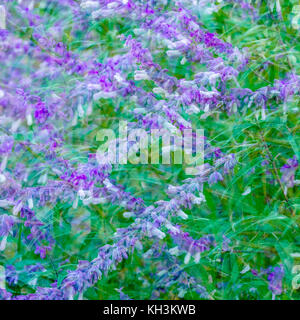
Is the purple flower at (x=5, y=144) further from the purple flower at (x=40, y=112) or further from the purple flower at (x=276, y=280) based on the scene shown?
the purple flower at (x=276, y=280)

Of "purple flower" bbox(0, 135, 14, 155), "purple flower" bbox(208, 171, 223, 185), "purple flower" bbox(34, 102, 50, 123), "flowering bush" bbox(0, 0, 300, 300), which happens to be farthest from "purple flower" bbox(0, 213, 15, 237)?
"purple flower" bbox(208, 171, 223, 185)

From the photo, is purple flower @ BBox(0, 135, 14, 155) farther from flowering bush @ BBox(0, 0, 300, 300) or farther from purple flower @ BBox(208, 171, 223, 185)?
purple flower @ BBox(208, 171, 223, 185)

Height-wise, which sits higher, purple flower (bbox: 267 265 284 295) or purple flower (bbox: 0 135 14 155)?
purple flower (bbox: 0 135 14 155)

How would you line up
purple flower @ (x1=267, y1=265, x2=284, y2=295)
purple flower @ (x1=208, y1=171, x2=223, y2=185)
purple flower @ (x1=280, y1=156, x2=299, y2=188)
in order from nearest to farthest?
1. purple flower @ (x1=208, y1=171, x2=223, y2=185)
2. purple flower @ (x1=267, y1=265, x2=284, y2=295)
3. purple flower @ (x1=280, y1=156, x2=299, y2=188)

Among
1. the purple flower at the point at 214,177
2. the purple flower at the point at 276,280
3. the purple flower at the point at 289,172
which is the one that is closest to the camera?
the purple flower at the point at 214,177

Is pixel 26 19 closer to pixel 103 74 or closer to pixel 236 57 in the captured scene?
pixel 103 74

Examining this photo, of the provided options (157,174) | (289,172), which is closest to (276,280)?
(289,172)

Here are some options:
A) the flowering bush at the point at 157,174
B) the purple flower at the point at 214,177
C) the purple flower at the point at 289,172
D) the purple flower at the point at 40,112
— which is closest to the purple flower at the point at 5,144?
the flowering bush at the point at 157,174

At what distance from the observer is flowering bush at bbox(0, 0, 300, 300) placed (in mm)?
1712

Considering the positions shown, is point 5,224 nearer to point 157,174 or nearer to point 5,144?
point 5,144

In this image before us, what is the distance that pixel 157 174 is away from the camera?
217 centimetres

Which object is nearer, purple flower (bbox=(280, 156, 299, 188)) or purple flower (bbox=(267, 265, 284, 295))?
purple flower (bbox=(267, 265, 284, 295))

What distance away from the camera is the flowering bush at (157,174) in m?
1.71

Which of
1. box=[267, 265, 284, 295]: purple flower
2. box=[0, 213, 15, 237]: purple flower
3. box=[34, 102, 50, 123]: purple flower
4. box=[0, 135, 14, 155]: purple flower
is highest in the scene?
box=[34, 102, 50, 123]: purple flower
